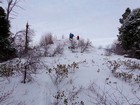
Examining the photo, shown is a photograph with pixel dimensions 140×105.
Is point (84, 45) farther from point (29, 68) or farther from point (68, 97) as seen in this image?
point (68, 97)

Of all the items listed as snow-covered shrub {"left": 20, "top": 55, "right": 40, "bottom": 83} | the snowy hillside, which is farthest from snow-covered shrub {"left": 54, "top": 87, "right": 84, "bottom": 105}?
snow-covered shrub {"left": 20, "top": 55, "right": 40, "bottom": 83}

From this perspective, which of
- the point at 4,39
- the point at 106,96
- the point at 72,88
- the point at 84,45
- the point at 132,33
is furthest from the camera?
the point at 84,45

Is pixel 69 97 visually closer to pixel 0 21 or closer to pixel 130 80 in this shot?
pixel 130 80

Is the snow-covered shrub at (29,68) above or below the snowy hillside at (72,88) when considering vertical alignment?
above

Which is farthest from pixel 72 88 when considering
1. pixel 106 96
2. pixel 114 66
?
pixel 114 66

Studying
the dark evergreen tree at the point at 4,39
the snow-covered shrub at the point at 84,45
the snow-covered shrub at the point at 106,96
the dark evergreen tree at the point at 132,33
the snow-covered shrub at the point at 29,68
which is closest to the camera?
the snow-covered shrub at the point at 106,96

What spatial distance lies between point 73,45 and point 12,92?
15.5 m

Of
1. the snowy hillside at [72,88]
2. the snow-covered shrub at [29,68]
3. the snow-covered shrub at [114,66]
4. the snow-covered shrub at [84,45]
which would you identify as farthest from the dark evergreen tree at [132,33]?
the snow-covered shrub at [29,68]

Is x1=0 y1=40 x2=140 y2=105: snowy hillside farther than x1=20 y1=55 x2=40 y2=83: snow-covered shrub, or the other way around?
x1=20 y1=55 x2=40 y2=83: snow-covered shrub

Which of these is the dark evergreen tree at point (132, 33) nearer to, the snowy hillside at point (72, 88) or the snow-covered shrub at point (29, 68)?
the snowy hillside at point (72, 88)

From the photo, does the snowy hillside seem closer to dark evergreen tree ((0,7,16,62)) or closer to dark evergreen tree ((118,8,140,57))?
dark evergreen tree ((0,7,16,62))

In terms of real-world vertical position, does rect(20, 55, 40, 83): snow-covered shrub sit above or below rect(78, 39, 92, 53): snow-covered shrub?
below

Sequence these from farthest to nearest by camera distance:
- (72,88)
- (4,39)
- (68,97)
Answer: (4,39), (72,88), (68,97)

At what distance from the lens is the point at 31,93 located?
8.23m
